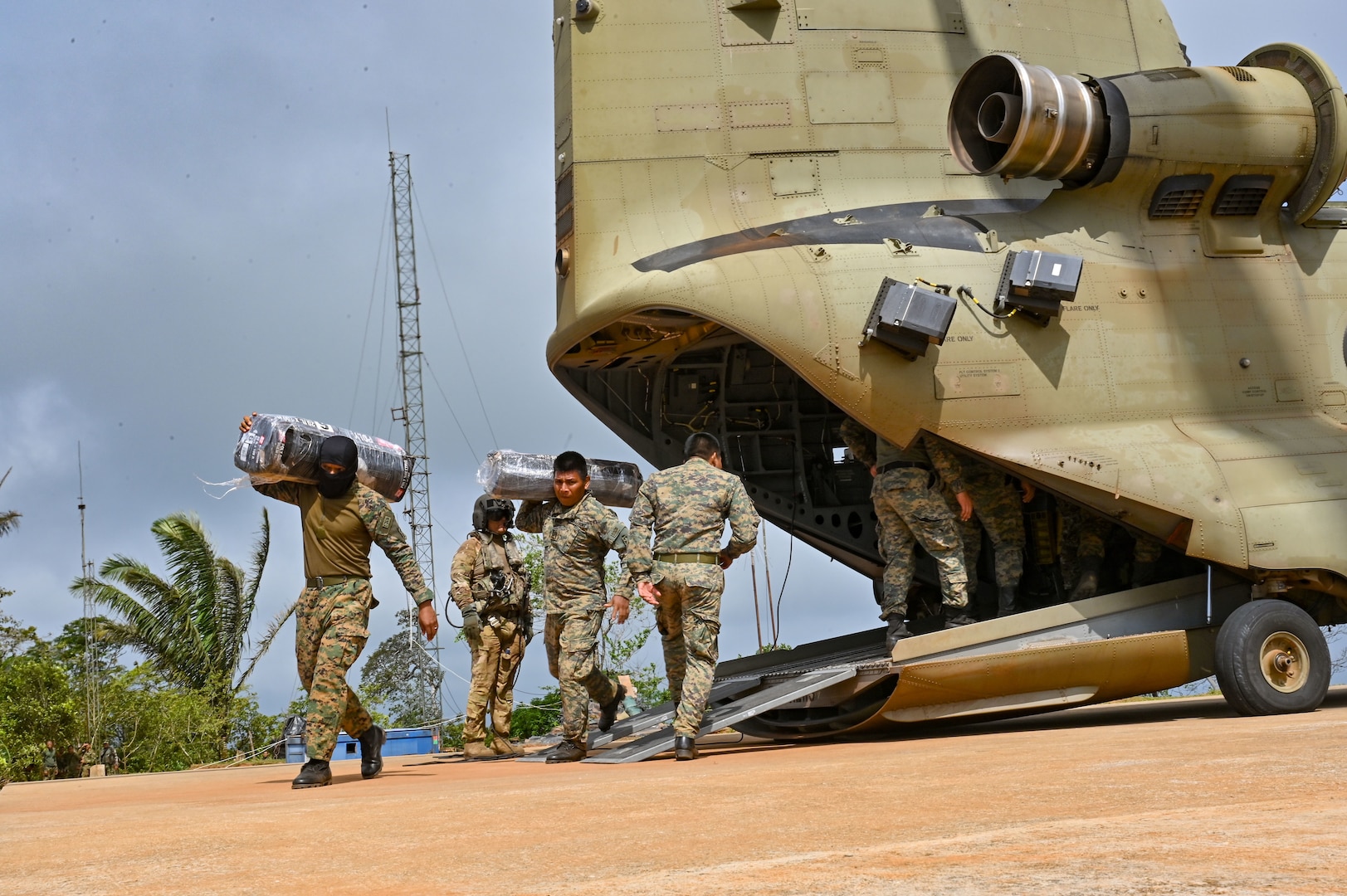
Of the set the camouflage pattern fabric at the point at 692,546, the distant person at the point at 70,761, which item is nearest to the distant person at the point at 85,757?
the distant person at the point at 70,761

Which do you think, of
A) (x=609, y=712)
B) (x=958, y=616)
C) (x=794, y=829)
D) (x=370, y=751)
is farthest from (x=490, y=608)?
(x=794, y=829)

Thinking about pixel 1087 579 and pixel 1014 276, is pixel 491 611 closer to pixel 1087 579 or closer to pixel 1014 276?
pixel 1087 579

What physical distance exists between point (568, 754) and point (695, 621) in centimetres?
140

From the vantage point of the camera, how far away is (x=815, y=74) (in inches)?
338

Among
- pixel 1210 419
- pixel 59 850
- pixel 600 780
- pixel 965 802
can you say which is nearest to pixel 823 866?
pixel 965 802

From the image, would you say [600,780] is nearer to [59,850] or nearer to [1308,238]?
[59,850]

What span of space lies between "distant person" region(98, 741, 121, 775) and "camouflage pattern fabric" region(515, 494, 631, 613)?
7.22m

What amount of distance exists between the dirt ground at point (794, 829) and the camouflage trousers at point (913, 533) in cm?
172

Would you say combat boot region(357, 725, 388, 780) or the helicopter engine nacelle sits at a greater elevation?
the helicopter engine nacelle

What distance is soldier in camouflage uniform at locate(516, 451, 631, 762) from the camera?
7.69 metres

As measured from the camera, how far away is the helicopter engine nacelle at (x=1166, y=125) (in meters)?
7.66

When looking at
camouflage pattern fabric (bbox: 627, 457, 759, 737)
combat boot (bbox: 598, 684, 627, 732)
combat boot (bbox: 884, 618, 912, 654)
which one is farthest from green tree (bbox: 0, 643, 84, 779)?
combat boot (bbox: 884, 618, 912, 654)

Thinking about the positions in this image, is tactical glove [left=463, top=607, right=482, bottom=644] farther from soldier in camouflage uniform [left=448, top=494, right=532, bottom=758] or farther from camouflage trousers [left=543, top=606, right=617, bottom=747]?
camouflage trousers [left=543, top=606, right=617, bottom=747]

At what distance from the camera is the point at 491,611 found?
9.81 meters
